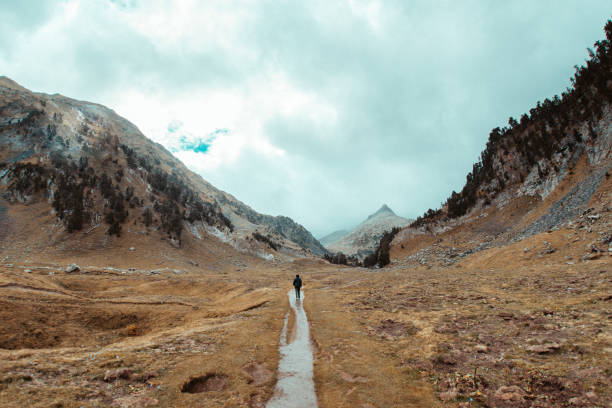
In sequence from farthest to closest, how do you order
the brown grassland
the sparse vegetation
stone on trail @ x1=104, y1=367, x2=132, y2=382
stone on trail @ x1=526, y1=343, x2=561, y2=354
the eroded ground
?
the sparse vegetation < stone on trail @ x1=526, y1=343, x2=561, y2=354 < stone on trail @ x1=104, y1=367, x2=132, y2=382 < the eroded ground < the brown grassland

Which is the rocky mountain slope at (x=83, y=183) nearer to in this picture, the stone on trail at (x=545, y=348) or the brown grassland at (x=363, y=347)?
the brown grassland at (x=363, y=347)

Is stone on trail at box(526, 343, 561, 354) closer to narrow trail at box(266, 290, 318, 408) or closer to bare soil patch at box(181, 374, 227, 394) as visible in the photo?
narrow trail at box(266, 290, 318, 408)

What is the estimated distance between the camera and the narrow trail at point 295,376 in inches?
430

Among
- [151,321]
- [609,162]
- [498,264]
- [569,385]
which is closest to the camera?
[569,385]

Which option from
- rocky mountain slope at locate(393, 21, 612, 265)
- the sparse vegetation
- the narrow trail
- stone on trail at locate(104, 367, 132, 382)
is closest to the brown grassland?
stone on trail at locate(104, 367, 132, 382)

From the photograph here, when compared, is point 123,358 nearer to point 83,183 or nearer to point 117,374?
point 117,374

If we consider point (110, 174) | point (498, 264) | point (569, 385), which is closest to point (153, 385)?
point (569, 385)

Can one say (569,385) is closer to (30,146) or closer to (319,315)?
(319,315)

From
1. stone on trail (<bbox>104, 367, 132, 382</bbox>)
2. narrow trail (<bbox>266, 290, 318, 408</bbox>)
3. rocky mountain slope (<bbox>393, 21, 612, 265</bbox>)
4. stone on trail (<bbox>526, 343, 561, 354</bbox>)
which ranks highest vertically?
rocky mountain slope (<bbox>393, 21, 612, 265</bbox>)

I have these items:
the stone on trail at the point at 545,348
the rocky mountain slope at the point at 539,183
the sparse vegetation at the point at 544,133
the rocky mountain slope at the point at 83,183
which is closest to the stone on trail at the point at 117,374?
the stone on trail at the point at 545,348

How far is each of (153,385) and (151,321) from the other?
26316mm

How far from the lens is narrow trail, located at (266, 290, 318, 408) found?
430 inches

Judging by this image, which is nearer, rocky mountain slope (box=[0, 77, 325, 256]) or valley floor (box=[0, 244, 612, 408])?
valley floor (box=[0, 244, 612, 408])

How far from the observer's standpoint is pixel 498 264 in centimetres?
4328
